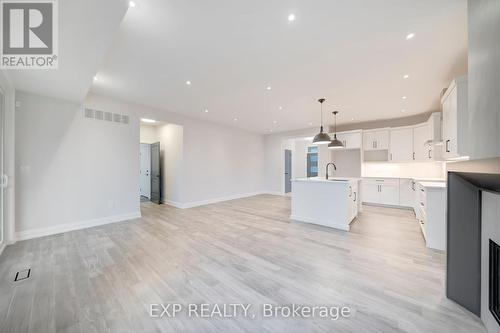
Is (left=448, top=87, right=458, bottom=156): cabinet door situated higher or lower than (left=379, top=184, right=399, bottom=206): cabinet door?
higher

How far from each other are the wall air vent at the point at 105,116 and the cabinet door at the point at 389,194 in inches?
299

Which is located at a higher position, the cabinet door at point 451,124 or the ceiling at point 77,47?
the ceiling at point 77,47

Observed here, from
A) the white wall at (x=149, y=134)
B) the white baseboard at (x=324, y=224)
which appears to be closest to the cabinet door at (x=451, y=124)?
the white baseboard at (x=324, y=224)

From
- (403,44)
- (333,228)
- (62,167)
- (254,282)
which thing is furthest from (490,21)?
(62,167)

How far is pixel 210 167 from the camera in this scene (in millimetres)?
6828

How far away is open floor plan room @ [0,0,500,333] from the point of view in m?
1.66

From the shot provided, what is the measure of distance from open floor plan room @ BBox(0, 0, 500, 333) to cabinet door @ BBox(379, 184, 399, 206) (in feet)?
0.22

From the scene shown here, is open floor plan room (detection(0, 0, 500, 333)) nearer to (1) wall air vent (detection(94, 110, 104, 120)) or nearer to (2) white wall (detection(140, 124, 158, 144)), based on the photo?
(1) wall air vent (detection(94, 110, 104, 120))

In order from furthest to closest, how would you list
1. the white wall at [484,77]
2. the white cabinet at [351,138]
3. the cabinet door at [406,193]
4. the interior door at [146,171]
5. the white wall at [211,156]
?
the interior door at [146,171] < the white cabinet at [351,138] < the cabinet door at [406,193] < the white wall at [211,156] < the white wall at [484,77]

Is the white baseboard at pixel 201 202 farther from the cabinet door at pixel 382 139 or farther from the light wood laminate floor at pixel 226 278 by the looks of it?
the cabinet door at pixel 382 139

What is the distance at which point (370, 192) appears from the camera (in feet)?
20.5

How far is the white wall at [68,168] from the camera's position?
3475 mm

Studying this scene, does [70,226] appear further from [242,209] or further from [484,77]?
[484,77]

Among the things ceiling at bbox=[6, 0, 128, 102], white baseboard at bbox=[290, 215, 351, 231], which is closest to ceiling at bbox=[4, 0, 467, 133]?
ceiling at bbox=[6, 0, 128, 102]
